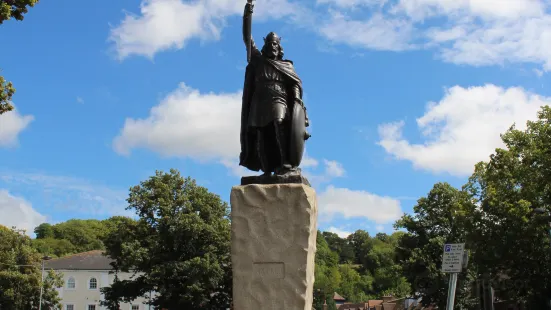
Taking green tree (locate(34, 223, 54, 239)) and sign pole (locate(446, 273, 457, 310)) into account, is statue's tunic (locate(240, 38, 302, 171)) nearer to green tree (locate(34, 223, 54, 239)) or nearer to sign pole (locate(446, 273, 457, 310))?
sign pole (locate(446, 273, 457, 310))

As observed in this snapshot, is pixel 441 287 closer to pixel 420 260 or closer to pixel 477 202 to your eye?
pixel 420 260

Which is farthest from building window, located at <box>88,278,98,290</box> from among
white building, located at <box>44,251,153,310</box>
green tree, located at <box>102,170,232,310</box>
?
green tree, located at <box>102,170,232,310</box>

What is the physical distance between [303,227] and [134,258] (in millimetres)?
32336

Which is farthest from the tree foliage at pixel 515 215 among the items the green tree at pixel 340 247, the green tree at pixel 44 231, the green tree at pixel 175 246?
the green tree at pixel 340 247

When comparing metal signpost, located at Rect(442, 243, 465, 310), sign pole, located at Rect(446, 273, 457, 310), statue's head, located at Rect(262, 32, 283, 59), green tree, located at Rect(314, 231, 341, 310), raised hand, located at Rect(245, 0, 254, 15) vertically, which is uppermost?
raised hand, located at Rect(245, 0, 254, 15)

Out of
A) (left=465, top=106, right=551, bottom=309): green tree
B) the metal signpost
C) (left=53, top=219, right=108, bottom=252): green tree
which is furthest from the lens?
(left=53, top=219, right=108, bottom=252): green tree

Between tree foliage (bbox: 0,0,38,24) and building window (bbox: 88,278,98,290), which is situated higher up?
tree foliage (bbox: 0,0,38,24)

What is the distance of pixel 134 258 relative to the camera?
38844 mm

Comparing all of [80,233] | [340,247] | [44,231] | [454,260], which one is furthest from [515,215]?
[340,247]

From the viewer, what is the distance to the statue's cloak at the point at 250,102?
9.16m

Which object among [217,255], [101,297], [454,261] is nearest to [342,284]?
[101,297]

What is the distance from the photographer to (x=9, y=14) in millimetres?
14500

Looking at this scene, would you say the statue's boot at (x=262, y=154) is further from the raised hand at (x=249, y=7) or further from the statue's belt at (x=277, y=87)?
the raised hand at (x=249, y=7)

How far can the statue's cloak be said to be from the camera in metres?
9.16
